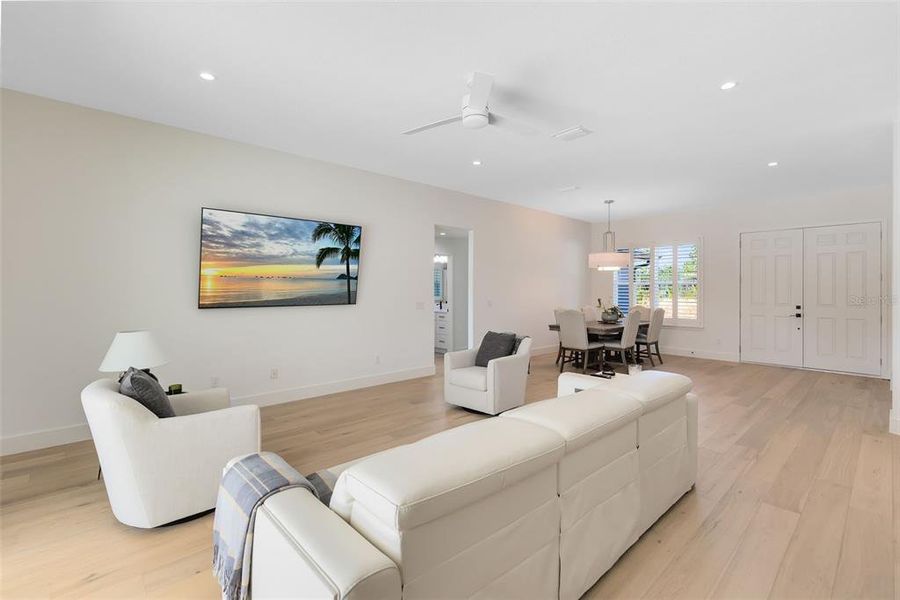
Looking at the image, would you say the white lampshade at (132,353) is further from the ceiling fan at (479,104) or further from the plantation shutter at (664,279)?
the plantation shutter at (664,279)

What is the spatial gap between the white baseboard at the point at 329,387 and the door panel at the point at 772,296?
5534 millimetres

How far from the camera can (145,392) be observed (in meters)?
2.14

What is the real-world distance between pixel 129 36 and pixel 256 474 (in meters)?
2.70

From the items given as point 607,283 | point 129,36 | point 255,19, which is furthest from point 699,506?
point 607,283

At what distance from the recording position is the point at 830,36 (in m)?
2.32

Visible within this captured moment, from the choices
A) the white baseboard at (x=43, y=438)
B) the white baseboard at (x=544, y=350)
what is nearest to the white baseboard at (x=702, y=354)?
the white baseboard at (x=544, y=350)

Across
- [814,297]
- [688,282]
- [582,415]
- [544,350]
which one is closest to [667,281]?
[688,282]

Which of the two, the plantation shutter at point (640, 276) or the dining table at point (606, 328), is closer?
the dining table at point (606, 328)

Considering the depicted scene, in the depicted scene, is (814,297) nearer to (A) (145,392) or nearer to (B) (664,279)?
(B) (664,279)

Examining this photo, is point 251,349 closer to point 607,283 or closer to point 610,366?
point 610,366

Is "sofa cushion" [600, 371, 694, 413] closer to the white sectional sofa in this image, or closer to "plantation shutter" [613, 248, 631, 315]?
the white sectional sofa

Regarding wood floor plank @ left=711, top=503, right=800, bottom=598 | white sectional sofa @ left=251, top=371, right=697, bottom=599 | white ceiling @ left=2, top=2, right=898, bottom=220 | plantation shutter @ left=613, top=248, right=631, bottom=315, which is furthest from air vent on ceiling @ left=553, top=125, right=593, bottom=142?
plantation shutter @ left=613, top=248, right=631, bottom=315

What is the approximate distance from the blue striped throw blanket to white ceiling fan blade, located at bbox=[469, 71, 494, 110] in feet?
7.90

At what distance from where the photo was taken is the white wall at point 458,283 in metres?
7.88
